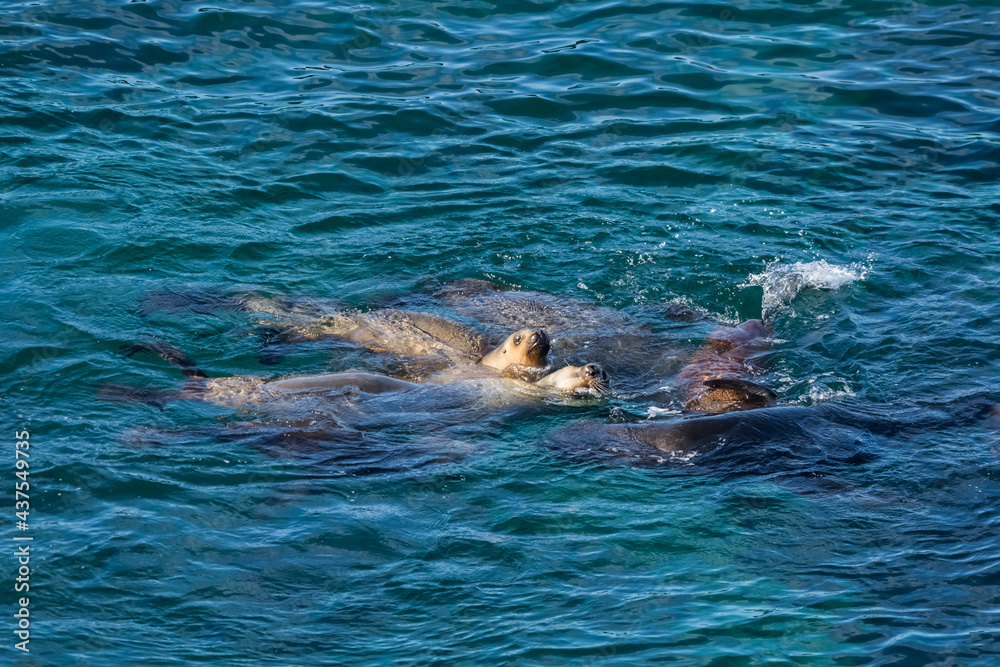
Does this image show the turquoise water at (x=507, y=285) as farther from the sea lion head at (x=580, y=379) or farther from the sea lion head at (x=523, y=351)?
the sea lion head at (x=523, y=351)

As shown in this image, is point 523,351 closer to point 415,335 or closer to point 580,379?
point 580,379

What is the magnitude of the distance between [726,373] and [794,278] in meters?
2.11

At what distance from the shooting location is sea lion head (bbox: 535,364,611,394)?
28.0 ft

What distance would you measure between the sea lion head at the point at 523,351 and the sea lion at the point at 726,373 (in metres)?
1.16

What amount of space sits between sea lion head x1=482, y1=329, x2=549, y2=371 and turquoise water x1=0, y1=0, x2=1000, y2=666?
1.84 ft

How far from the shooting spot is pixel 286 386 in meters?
8.28

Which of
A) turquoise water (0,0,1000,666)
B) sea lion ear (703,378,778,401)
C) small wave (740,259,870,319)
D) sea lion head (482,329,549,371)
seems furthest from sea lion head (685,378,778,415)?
small wave (740,259,870,319)

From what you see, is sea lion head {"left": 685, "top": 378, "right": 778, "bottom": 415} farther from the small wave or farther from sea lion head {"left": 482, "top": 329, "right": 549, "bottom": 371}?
the small wave

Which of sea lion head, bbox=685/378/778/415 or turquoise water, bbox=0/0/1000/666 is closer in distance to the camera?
turquoise water, bbox=0/0/1000/666

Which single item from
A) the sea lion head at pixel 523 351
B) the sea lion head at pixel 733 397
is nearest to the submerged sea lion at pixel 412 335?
the sea lion head at pixel 523 351

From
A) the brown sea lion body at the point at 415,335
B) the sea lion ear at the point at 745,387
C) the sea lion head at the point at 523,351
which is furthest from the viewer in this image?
the brown sea lion body at the point at 415,335

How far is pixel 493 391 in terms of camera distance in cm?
862

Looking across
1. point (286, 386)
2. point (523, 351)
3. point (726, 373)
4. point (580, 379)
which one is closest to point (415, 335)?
point (523, 351)

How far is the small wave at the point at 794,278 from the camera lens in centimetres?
1034
